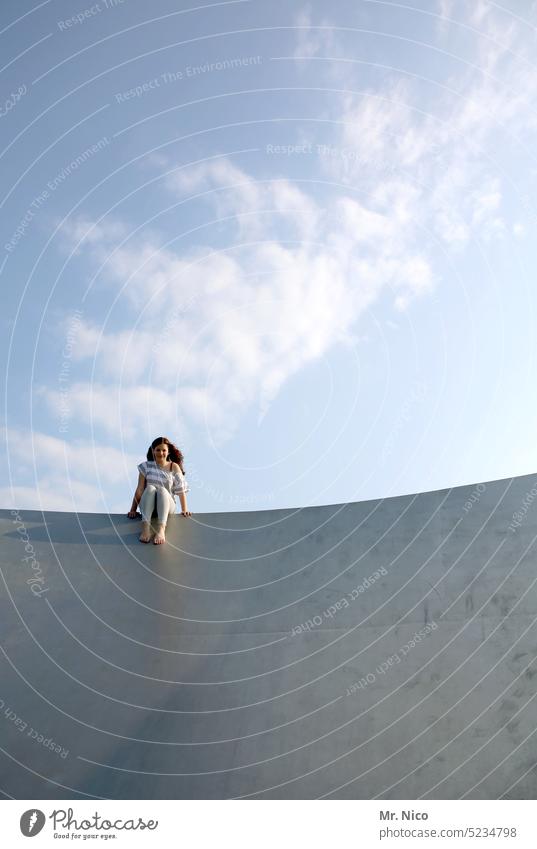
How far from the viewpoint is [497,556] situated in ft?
19.9

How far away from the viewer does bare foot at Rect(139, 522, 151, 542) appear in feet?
25.5

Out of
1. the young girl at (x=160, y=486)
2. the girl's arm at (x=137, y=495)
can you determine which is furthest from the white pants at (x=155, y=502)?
the girl's arm at (x=137, y=495)

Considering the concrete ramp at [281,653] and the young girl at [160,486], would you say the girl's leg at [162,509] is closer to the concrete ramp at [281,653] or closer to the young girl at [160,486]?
the young girl at [160,486]

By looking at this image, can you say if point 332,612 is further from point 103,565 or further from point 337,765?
point 103,565

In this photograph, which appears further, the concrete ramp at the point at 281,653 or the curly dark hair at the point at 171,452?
the curly dark hair at the point at 171,452

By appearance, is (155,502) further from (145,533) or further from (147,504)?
(145,533)

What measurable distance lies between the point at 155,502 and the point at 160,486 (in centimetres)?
20

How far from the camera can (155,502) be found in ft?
A: 26.6

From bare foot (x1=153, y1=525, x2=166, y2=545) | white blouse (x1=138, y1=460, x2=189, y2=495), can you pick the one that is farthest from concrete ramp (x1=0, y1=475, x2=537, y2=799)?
white blouse (x1=138, y1=460, x2=189, y2=495)

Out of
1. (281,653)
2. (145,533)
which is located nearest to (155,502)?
(145,533)

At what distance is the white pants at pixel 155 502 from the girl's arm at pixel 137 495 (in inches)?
6.6

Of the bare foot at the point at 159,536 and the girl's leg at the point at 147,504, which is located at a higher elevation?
the girl's leg at the point at 147,504

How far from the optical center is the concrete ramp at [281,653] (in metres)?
4.86
